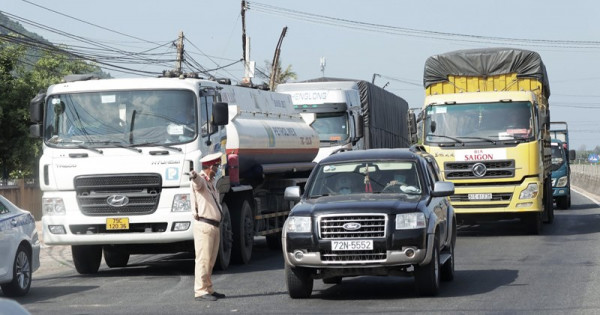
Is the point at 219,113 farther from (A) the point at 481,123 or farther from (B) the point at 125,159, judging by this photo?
(A) the point at 481,123

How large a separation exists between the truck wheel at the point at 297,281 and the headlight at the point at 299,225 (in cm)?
43

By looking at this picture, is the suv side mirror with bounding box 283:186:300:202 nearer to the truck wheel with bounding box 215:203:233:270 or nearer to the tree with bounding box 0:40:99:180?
the truck wheel with bounding box 215:203:233:270

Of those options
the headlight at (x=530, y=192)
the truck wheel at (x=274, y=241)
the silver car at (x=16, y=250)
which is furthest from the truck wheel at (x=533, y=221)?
the silver car at (x=16, y=250)

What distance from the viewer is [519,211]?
74.2 feet

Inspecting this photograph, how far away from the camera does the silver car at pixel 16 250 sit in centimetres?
1388

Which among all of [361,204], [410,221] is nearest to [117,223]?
[361,204]

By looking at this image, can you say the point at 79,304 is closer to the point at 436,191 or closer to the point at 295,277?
the point at 295,277

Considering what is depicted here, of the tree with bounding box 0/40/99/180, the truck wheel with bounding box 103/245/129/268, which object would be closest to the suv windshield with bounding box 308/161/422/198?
the truck wheel with bounding box 103/245/129/268

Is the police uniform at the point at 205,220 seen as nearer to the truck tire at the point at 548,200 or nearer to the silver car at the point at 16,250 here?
the silver car at the point at 16,250

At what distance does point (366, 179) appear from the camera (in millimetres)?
13883

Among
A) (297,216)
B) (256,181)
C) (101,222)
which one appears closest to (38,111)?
(101,222)

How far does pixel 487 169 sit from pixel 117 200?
860 cm

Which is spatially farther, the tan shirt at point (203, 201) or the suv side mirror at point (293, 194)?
the tan shirt at point (203, 201)

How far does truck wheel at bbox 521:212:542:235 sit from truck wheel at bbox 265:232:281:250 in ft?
16.4
